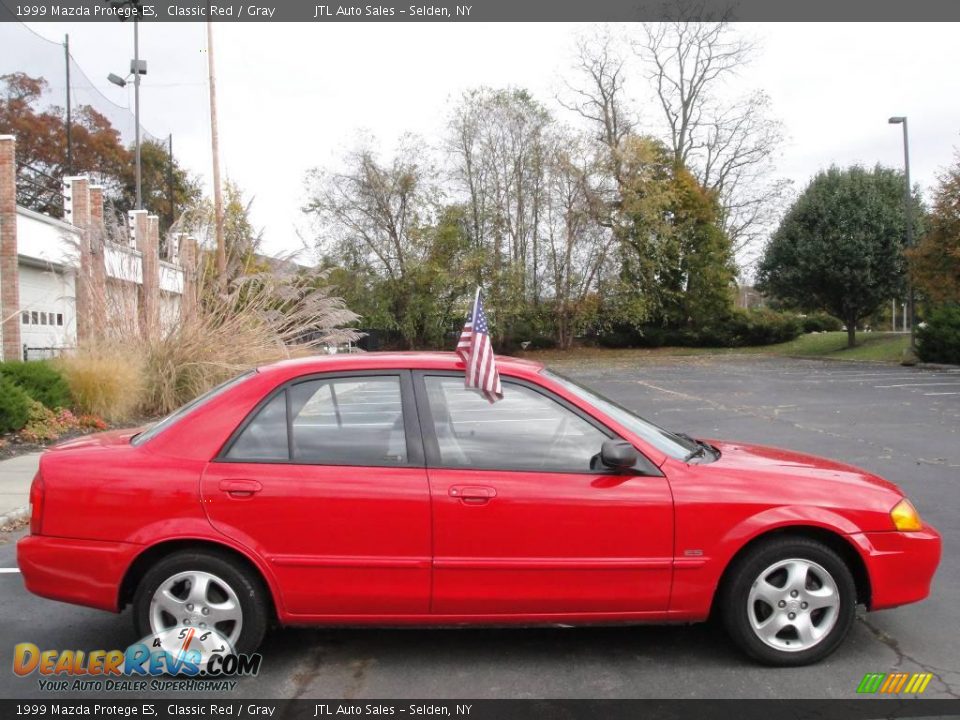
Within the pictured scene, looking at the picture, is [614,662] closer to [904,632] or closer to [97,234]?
[904,632]

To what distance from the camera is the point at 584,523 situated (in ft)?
12.8

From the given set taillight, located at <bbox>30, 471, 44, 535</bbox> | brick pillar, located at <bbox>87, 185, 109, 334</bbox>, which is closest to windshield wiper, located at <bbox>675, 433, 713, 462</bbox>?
taillight, located at <bbox>30, 471, 44, 535</bbox>

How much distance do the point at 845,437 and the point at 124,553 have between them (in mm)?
11101

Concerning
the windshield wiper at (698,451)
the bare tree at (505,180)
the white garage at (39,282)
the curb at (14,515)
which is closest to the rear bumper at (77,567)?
the windshield wiper at (698,451)

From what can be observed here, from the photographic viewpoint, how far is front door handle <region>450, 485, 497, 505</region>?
388 centimetres

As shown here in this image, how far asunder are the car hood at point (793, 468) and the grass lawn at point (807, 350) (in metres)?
32.8

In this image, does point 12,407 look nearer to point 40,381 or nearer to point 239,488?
point 40,381

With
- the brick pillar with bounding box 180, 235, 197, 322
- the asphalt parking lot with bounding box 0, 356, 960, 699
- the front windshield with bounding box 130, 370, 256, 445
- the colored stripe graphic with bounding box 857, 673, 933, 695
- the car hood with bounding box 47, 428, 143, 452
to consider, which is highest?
the brick pillar with bounding box 180, 235, 197, 322

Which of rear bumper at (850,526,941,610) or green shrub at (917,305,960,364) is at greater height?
green shrub at (917,305,960,364)

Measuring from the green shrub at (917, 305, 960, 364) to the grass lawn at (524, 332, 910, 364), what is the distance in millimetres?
2483

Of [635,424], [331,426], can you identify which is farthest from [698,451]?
[331,426]

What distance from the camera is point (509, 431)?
4164 mm

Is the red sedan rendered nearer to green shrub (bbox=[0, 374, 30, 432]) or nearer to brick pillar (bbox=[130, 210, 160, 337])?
green shrub (bbox=[0, 374, 30, 432])

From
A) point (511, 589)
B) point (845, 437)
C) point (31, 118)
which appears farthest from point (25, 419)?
point (31, 118)
